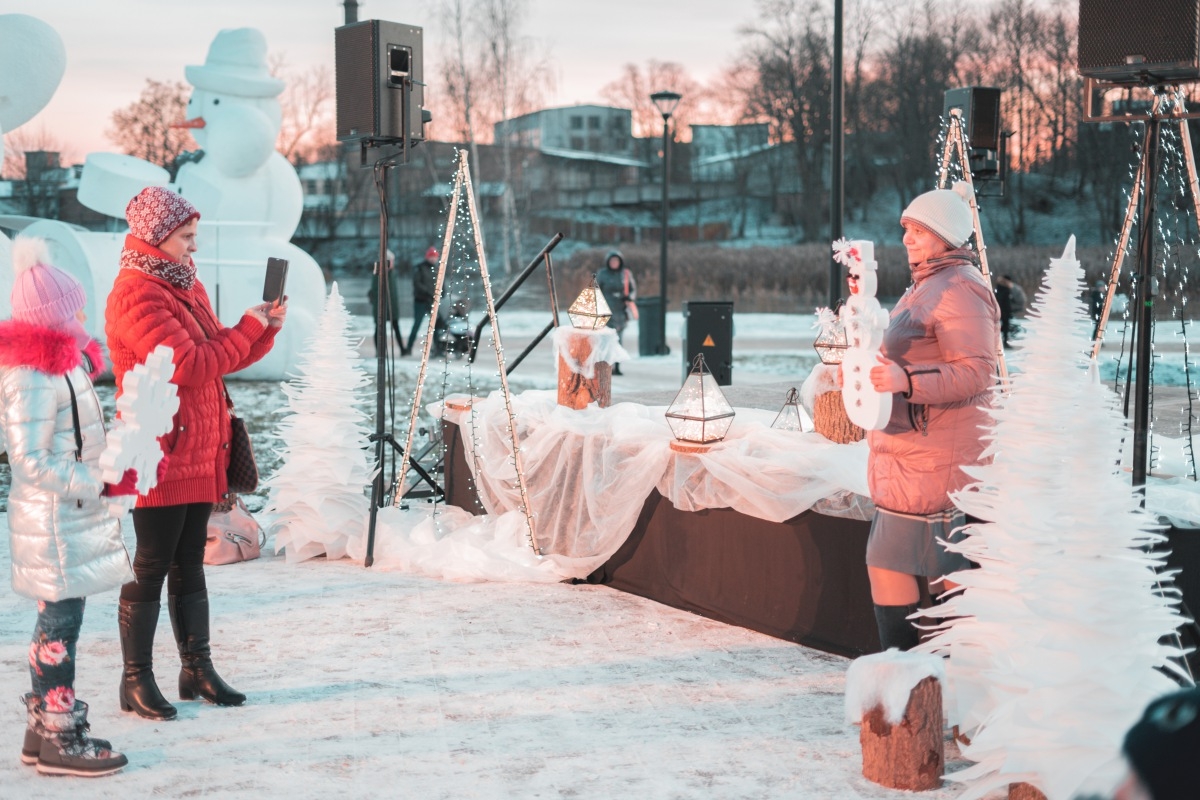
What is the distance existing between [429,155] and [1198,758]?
121ft

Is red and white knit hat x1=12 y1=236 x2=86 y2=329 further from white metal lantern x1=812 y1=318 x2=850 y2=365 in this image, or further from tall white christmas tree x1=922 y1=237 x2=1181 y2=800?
white metal lantern x1=812 y1=318 x2=850 y2=365

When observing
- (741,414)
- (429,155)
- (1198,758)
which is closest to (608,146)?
(429,155)

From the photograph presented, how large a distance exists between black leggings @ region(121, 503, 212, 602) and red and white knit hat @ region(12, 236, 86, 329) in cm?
75

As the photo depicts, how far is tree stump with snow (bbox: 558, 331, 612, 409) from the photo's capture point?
660cm

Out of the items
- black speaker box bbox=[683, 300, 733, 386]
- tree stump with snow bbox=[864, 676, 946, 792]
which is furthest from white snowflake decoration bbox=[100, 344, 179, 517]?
black speaker box bbox=[683, 300, 733, 386]

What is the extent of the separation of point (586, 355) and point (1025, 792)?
372cm

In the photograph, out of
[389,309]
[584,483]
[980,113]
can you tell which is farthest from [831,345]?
[389,309]

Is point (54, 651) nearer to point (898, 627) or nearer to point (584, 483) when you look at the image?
point (898, 627)

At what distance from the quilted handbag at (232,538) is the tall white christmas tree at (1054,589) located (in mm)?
4077

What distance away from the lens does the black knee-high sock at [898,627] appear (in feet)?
12.8

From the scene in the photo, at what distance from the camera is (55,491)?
3.61 m

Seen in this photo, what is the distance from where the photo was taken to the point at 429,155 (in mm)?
36688

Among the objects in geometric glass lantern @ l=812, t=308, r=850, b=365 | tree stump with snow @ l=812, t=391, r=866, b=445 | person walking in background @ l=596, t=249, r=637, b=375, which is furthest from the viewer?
person walking in background @ l=596, t=249, r=637, b=375

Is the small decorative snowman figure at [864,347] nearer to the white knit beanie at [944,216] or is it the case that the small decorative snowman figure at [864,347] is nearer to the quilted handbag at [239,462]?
the white knit beanie at [944,216]
